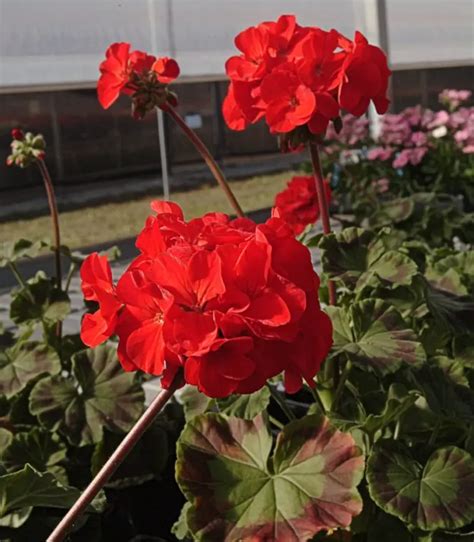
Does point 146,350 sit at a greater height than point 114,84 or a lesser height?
lesser

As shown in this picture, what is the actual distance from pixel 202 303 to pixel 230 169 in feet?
12.0

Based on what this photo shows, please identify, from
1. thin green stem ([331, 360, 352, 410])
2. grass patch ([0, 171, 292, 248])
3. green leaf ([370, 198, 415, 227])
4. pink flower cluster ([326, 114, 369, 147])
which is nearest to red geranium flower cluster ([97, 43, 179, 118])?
thin green stem ([331, 360, 352, 410])

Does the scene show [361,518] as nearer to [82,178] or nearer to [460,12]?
[460,12]

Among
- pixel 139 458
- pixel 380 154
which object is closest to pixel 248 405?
pixel 139 458

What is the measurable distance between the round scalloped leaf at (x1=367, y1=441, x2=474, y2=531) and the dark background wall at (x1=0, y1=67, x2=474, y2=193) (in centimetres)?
260

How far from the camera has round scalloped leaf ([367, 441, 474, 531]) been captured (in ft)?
2.36

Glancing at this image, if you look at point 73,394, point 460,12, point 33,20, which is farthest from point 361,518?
point 460,12

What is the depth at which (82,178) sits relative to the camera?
3816mm

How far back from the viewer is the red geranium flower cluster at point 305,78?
0.84 m

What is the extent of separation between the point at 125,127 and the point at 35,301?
2.65 meters

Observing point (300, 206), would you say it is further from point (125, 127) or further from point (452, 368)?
point (125, 127)

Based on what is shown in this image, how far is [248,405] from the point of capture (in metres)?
0.84

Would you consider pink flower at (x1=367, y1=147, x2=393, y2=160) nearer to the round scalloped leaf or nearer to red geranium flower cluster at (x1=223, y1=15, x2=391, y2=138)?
red geranium flower cluster at (x1=223, y1=15, x2=391, y2=138)

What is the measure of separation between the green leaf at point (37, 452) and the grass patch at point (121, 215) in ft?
7.17
